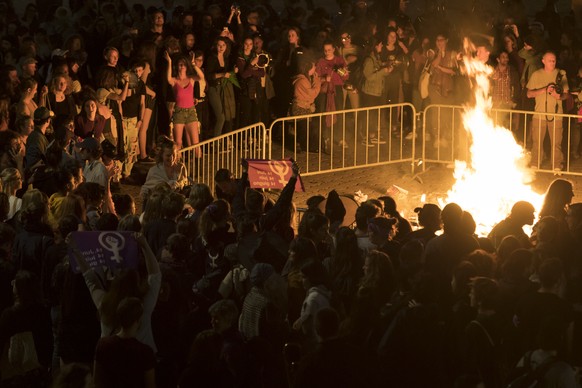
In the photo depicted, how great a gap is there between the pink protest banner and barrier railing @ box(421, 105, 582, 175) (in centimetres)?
575

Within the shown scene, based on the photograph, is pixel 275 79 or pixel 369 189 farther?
pixel 275 79

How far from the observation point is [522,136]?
2161 cm

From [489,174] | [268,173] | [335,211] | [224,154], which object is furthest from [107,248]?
[224,154]

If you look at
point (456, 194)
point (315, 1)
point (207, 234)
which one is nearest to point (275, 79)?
point (456, 194)

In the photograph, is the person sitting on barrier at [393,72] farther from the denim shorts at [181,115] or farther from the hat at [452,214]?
the hat at [452,214]

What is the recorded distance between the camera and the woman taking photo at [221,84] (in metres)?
20.8

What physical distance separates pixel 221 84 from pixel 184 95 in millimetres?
1210

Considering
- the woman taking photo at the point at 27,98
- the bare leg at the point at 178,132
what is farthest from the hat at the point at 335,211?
the bare leg at the point at 178,132

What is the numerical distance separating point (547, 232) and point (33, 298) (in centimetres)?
475

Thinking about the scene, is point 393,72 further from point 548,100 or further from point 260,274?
point 260,274

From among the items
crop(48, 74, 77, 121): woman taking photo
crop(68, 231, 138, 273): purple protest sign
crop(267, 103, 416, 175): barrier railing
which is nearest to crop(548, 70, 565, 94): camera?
crop(267, 103, 416, 175): barrier railing

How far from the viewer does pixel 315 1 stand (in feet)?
92.2

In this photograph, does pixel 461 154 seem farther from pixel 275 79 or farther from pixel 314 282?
pixel 314 282

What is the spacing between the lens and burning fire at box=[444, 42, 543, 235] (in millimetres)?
18094
